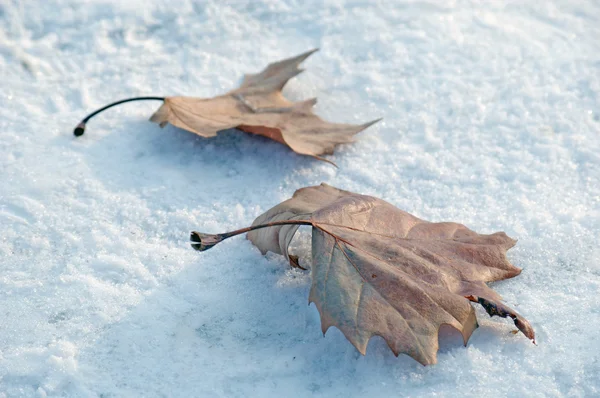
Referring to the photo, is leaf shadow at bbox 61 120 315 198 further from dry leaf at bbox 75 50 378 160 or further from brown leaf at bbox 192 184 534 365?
brown leaf at bbox 192 184 534 365

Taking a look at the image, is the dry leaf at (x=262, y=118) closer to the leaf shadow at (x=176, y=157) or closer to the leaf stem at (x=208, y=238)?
the leaf shadow at (x=176, y=157)

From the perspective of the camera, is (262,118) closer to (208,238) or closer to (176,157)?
(176,157)

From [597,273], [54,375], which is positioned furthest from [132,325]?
[597,273]

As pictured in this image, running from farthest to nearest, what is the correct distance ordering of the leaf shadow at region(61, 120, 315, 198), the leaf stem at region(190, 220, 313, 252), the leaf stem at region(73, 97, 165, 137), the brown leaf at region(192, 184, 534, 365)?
the leaf stem at region(73, 97, 165, 137), the leaf shadow at region(61, 120, 315, 198), the leaf stem at region(190, 220, 313, 252), the brown leaf at region(192, 184, 534, 365)

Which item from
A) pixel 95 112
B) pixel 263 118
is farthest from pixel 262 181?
pixel 95 112

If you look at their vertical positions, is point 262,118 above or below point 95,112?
above

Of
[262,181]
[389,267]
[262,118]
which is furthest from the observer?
[262,118]

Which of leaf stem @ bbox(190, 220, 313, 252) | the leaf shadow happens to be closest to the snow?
the leaf shadow
